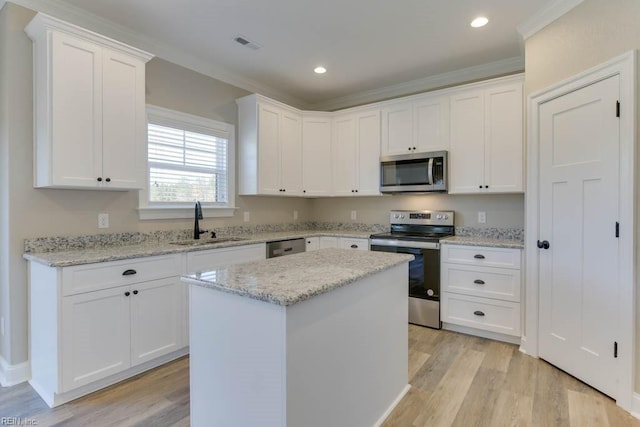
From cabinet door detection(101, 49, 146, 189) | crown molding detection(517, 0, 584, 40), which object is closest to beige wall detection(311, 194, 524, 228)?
crown molding detection(517, 0, 584, 40)

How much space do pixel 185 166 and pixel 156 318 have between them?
5.14 feet

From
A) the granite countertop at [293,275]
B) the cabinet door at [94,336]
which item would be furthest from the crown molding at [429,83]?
the cabinet door at [94,336]

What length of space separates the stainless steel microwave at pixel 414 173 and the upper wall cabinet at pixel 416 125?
11 centimetres

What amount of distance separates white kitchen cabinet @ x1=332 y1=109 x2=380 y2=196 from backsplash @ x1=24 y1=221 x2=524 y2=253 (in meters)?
0.60

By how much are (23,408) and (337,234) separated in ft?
9.95

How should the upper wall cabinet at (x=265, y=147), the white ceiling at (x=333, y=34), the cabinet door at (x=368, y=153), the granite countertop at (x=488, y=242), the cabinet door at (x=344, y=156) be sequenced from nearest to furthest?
1. the white ceiling at (x=333, y=34)
2. the granite countertop at (x=488, y=242)
3. the upper wall cabinet at (x=265, y=147)
4. the cabinet door at (x=368, y=153)
5. the cabinet door at (x=344, y=156)

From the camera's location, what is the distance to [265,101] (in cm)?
380

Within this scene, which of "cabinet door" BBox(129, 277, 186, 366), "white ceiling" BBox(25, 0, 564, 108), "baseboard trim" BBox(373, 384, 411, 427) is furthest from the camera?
"white ceiling" BBox(25, 0, 564, 108)

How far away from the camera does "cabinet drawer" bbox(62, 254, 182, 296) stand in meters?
2.05

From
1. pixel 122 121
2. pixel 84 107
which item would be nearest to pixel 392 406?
pixel 122 121

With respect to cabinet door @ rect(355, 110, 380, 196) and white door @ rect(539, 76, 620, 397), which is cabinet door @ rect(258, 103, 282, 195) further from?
white door @ rect(539, 76, 620, 397)

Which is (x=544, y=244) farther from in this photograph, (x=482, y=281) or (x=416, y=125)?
(x=416, y=125)

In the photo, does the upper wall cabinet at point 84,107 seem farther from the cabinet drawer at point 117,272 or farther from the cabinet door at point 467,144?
the cabinet door at point 467,144

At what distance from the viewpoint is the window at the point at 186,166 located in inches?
122
